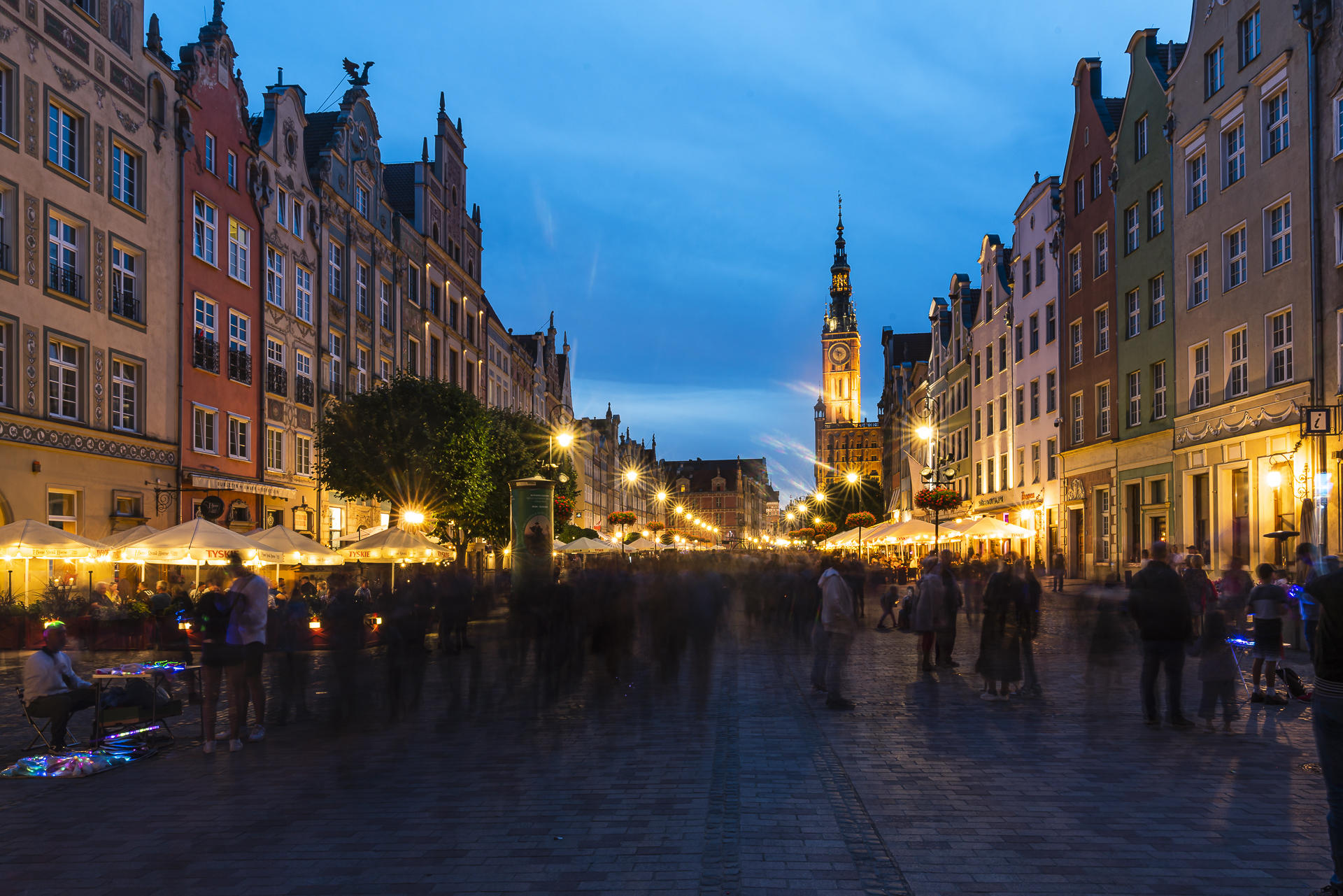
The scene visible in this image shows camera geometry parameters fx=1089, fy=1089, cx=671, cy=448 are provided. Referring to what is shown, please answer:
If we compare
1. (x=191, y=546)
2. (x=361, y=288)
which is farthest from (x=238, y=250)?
(x=191, y=546)

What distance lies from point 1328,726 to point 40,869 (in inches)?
291

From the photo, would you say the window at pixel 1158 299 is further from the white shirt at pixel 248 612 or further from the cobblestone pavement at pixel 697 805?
the white shirt at pixel 248 612

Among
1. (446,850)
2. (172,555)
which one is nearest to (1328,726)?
(446,850)

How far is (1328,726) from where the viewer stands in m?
5.77

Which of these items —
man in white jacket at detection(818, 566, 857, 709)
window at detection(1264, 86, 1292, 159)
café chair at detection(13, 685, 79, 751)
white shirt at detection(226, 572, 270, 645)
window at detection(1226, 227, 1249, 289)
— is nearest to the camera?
café chair at detection(13, 685, 79, 751)

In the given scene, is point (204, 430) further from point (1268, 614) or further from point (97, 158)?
point (1268, 614)

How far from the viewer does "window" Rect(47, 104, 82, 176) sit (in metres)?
24.8

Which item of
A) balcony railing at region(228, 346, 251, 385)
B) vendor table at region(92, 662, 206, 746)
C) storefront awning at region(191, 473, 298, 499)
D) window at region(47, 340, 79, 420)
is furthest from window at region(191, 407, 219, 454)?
vendor table at region(92, 662, 206, 746)

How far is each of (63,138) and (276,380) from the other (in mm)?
10946

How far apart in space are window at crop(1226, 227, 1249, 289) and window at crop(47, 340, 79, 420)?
28.5 m

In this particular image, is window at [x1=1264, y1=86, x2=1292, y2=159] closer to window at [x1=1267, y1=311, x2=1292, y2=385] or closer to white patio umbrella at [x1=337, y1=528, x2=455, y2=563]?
window at [x1=1267, y1=311, x2=1292, y2=385]

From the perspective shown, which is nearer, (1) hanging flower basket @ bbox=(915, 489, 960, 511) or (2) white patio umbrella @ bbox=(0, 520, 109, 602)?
(2) white patio umbrella @ bbox=(0, 520, 109, 602)

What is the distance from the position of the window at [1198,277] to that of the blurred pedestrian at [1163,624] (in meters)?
20.8

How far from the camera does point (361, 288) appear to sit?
42.5m
